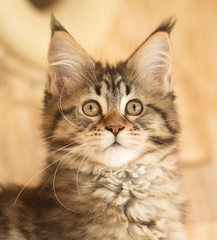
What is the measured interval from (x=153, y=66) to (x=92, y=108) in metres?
0.25

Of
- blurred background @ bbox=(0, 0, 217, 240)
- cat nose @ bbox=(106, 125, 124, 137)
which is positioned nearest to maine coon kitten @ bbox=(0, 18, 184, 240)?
cat nose @ bbox=(106, 125, 124, 137)

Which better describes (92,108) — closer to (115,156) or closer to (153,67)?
(115,156)

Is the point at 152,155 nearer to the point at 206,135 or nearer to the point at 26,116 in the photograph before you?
the point at 26,116

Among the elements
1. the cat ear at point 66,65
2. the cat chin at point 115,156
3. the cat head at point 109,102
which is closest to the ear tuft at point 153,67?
the cat head at point 109,102

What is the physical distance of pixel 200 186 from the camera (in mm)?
2029

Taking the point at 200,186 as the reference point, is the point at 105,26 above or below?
above

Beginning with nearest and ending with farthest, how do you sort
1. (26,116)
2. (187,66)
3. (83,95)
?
(83,95) < (26,116) < (187,66)

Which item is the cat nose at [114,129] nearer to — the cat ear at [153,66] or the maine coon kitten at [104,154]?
the maine coon kitten at [104,154]

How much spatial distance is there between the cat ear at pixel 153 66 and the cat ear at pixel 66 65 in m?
0.13

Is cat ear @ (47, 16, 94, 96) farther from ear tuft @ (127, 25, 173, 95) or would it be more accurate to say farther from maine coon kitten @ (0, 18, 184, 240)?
ear tuft @ (127, 25, 173, 95)

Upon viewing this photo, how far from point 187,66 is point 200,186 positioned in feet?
2.39

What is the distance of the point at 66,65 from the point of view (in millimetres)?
1046

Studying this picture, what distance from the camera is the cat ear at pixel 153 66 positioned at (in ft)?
3.33

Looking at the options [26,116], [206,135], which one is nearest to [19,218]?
[26,116]
